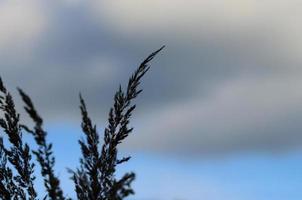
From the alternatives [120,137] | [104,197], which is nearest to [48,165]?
[104,197]

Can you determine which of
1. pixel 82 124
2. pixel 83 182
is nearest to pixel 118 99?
pixel 82 124

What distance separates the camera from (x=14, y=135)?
28.3 ft

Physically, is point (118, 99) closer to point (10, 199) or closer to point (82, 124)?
point (82, 124)

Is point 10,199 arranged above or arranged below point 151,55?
below

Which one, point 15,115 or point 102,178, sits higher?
point 15,115

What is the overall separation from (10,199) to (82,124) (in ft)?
7.79

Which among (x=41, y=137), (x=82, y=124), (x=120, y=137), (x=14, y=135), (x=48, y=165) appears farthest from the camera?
(x=14, y=135)

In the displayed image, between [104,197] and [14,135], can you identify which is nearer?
[104,197]

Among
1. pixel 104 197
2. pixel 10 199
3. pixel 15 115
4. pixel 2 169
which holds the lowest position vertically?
pixel 104 197

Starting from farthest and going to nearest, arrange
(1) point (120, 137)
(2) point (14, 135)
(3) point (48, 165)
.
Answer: (2) point (14, 135) → (1) point (120, 137) → (3) point (48, 165)

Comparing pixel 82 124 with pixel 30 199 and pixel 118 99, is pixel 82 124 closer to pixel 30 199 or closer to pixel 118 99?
pixel 118 99

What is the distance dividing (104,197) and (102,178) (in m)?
0.39

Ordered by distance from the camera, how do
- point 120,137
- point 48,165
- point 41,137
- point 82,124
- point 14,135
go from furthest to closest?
point 14,135, point 120,137, point 82,124, point 48,165, point 41,137

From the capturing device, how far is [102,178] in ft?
23.5
